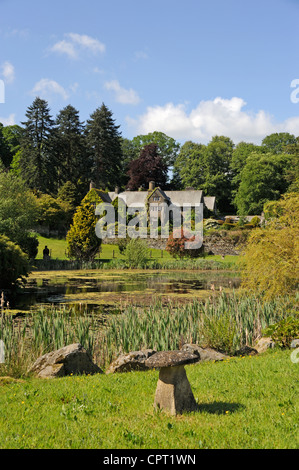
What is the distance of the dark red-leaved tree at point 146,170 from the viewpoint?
222 feet

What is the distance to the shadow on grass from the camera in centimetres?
517

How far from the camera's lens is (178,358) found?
4777 millimetres

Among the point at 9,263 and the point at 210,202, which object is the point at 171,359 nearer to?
the point at 9,263

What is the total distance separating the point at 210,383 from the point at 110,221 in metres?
47.1

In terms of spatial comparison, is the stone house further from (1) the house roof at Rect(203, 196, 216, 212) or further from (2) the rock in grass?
(2) the rock in grass

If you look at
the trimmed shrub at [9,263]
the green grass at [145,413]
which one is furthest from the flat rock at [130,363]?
the trimmed shrub at [9,263]

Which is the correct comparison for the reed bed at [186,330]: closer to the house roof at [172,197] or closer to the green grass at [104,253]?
the green grass at [104,253]

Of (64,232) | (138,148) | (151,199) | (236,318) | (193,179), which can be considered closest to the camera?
(236,318)

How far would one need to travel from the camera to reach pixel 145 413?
512 cm

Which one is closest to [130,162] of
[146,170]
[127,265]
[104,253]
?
[146,170]

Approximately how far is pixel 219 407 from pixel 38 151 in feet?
181

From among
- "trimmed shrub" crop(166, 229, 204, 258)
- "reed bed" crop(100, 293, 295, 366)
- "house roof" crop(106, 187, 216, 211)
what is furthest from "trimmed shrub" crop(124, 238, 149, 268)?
"house roof" crop(106, 187, 216, 211)

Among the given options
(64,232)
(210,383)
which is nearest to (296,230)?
(210,383)
